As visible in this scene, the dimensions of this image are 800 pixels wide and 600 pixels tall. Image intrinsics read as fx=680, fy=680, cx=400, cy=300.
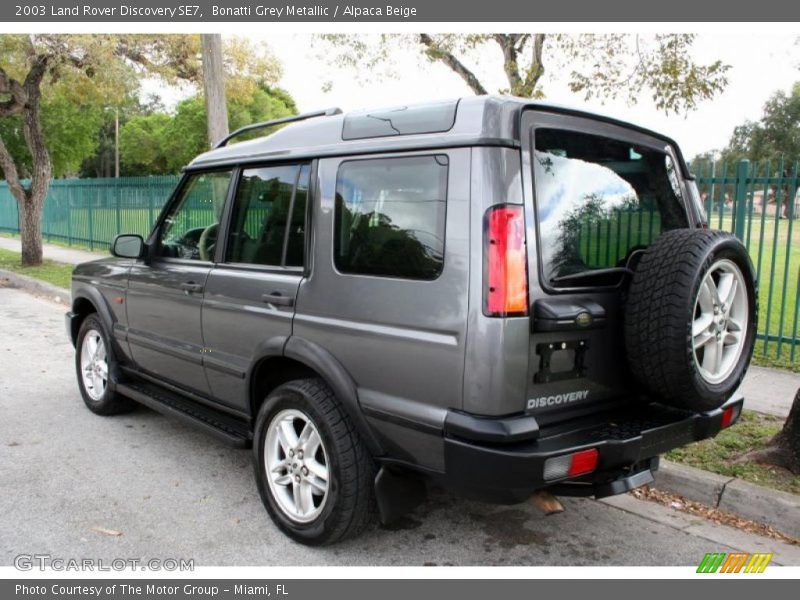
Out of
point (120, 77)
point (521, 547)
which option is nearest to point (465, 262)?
point (521, 547)

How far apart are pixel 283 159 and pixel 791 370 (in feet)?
17.7

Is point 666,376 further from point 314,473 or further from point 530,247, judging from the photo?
A: point 314,473

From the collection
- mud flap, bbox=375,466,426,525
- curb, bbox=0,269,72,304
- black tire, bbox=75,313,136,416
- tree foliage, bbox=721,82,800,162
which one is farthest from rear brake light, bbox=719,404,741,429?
tree foliage, bbox=721,82,800,162

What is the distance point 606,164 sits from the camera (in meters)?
3.20


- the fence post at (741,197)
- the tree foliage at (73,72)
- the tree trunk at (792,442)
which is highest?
the tree foliage at (73,72)

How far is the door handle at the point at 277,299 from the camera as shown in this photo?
3363 millimetres

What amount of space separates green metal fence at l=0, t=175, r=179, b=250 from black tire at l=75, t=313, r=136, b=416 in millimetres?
10894

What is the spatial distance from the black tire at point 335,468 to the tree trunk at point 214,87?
6664 millimetres

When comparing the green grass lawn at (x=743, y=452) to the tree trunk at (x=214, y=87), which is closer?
the green grass lawn at (x=743, y=452)

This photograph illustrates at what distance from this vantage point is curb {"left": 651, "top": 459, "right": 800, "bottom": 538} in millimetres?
3621

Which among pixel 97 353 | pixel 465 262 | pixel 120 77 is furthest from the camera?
pixel 120 77

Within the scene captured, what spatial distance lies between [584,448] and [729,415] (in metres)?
1.07

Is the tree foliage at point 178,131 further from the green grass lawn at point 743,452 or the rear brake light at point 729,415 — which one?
the rear brake light at point 729,415

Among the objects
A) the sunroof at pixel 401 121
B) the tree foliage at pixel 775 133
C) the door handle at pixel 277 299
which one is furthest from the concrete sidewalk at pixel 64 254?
the tree foliage at pixel 775 133
